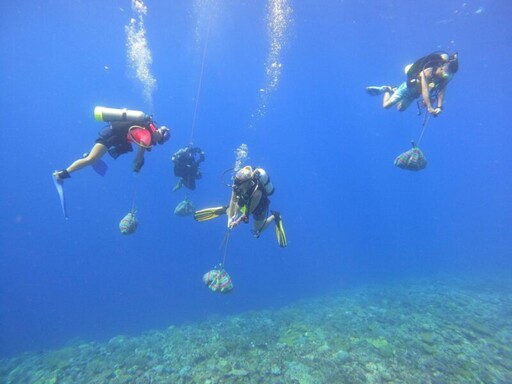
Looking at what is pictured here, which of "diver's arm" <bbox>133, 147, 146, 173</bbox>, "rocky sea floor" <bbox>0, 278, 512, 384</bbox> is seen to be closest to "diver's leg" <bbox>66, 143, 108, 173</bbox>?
"diver's arm" <bbox>133, 147, 146, 173</bbox>

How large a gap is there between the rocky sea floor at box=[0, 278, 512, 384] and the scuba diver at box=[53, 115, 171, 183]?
7398mm

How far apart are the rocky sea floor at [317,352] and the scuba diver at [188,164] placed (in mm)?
6924

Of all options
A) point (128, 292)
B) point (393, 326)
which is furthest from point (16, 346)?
point (393, 326)

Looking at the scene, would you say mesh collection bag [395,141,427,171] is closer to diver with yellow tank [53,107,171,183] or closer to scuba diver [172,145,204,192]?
diver with yellow tank [53,107,171,183]

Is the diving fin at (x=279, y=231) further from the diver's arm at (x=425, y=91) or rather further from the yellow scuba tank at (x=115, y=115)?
the diver's arm at (x=425, y=91)

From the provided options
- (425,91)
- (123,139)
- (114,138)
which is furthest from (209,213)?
(425,91)

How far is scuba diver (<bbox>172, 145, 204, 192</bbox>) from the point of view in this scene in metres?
11.9

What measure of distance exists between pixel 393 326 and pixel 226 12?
114 feet

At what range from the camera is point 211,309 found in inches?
1291

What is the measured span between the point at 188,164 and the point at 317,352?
8764 millimetres

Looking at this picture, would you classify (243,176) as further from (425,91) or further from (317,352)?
(317,352)

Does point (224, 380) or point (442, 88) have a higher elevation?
point (442, 88)

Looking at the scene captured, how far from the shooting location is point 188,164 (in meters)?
12.0

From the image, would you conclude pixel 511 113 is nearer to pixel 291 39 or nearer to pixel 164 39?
pixel 291 39
